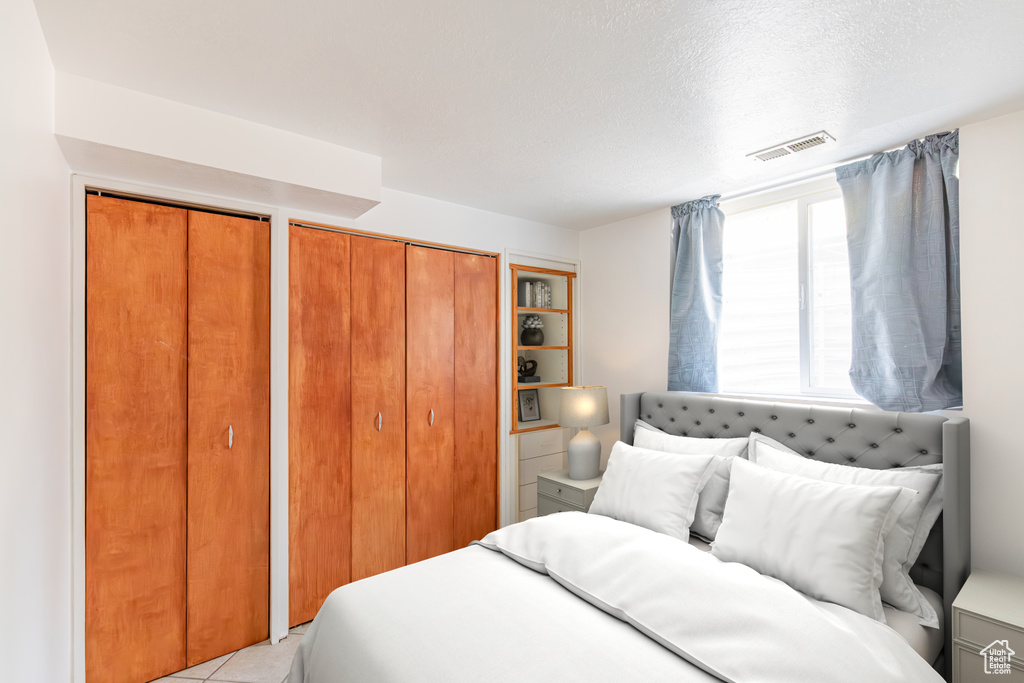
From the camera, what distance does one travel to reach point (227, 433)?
2.48 meters

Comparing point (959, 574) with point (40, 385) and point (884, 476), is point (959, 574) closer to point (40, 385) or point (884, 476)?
point (884, 476)

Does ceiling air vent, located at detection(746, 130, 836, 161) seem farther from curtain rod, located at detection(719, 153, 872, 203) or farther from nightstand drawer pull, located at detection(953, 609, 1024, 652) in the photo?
nightstand drawer pull, located at detection(953, 609, 1024, 652)

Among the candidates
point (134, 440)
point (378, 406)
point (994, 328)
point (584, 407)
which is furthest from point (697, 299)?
Result: point (134, 440)

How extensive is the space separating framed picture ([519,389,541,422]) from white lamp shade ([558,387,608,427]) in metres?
0.56

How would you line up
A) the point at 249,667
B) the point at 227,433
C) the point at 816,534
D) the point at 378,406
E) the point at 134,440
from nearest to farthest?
1. the point at 816,534
2. the point at 134,440
3. the point at 249,667
4. the point at 227,433
5. the point at 378,406

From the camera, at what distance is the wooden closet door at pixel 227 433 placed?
240 cm

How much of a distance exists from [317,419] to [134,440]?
32.1 inches

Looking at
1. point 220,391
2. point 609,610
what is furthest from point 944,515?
point 220,391

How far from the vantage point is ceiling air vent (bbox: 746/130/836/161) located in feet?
7.48

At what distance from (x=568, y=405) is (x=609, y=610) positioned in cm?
176

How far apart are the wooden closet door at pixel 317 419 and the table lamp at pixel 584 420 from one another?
1.47m

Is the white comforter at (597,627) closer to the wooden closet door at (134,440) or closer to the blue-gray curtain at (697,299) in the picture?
the wooden closet door at (134,440)

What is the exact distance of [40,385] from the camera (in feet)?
5.20

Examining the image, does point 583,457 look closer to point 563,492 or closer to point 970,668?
point 563,492
